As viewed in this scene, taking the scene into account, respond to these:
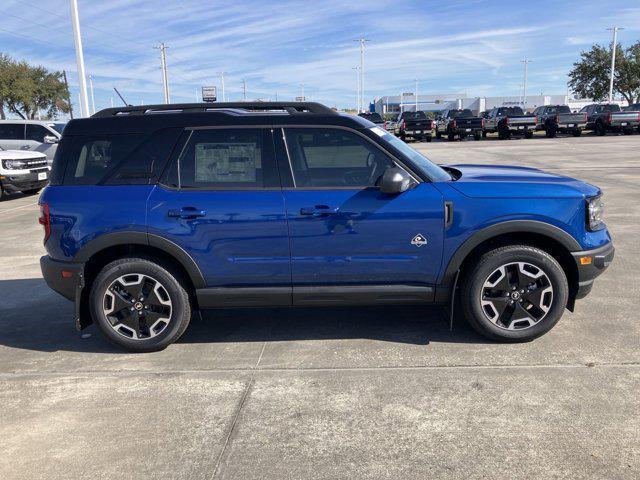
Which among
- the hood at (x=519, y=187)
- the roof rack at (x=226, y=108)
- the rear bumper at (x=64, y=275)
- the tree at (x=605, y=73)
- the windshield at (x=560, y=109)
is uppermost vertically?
the tree at (x=605, y=73)

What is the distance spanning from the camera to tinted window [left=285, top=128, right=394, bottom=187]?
4.01 meters

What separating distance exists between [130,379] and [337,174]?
209cm

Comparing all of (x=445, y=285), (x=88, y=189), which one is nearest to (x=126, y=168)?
(x=88, y=189)

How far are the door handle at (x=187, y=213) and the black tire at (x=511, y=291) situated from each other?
205 cm

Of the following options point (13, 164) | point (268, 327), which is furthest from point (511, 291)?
point (13, 164)

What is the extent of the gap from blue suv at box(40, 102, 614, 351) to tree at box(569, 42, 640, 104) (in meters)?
63.4

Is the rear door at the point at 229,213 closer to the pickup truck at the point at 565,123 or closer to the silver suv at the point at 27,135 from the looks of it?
the silver suv at the point at 27,135

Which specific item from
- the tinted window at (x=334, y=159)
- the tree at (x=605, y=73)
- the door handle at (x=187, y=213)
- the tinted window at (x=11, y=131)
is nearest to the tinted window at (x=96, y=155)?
the door handle at (x=187, y=213)

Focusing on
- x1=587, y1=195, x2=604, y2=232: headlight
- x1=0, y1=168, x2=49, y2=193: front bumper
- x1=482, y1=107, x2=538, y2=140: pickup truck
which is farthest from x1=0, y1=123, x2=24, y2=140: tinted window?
x1=482, y1=107, x2=538, y2=140: pickup truck

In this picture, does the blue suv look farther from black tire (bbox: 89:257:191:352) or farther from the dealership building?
the dealership building

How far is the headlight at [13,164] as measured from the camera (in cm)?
1314

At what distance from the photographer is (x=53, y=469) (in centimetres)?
272

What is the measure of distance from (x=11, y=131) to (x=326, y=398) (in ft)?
53.7

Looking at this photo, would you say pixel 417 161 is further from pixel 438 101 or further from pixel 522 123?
pixel 438 101
